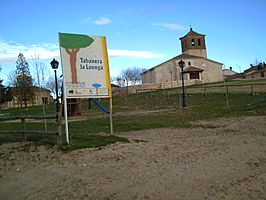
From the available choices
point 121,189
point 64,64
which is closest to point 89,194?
point 121,189

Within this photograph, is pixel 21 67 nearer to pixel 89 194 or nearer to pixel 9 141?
pixel 9 141

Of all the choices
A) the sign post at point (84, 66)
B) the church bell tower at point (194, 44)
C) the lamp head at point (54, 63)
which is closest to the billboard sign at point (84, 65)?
the sign post at point (84, 66)

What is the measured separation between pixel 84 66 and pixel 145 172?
17.7 feet

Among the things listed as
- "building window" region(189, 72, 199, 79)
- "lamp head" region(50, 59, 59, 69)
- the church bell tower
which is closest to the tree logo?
"lamp head" region(50, 59, 59, 69)

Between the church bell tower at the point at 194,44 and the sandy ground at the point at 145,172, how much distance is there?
87.5m

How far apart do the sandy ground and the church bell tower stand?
3444 inches

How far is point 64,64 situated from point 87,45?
129cm

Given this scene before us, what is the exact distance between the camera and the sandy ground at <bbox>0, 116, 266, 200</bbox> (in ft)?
16.0

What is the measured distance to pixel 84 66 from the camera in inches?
404

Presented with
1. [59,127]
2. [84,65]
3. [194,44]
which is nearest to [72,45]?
[84,65]

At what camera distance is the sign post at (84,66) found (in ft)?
31.9

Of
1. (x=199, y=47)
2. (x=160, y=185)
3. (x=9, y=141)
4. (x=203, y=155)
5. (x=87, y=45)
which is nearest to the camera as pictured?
(x=160, y=185)

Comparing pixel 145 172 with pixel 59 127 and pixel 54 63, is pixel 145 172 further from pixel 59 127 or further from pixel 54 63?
pixel 54 63

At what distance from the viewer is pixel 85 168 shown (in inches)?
265
